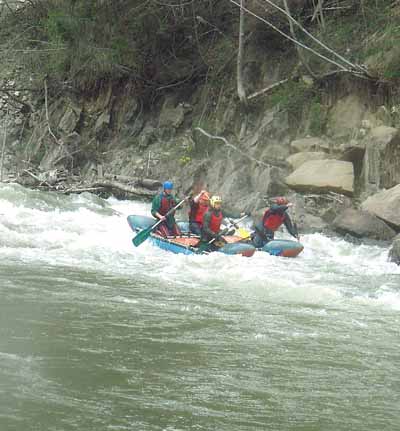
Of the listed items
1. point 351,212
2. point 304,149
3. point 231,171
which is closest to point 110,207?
point 231,171

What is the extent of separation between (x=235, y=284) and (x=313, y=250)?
3.48 m

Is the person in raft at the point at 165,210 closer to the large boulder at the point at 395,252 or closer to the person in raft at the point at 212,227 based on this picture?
the person in raft at the point at 212,227

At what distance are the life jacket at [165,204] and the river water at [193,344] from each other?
1.71 metres

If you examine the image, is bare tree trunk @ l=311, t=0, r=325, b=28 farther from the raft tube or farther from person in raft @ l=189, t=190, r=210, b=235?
the raft tube

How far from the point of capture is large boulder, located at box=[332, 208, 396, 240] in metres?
11.5

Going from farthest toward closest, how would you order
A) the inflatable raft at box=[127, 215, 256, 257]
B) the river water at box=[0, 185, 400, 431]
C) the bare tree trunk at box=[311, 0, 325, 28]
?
the bare tree trunk at box=[311, 0, 325, 28]
the inflatable raft at box=[127, 215, 256, 257]
the river water at box=[0, 185, 400, 431]

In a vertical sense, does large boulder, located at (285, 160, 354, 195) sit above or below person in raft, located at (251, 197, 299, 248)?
above

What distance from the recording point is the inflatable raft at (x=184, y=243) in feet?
32.9

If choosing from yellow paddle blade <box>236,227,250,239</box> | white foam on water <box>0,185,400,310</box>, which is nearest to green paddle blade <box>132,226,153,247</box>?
white foam on water <box>0,185,400,310</box>

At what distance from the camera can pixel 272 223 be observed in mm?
11086

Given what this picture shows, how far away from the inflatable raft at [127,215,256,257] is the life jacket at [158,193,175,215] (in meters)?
0.31

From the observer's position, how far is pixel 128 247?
10.8 m

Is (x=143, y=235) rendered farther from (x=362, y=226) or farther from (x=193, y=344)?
(x=193, y=344)

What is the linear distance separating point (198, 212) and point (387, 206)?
3.05m
